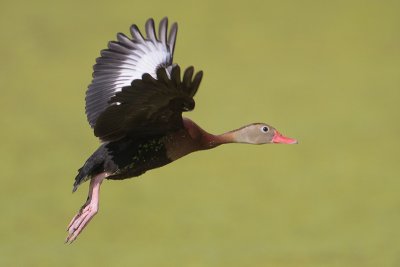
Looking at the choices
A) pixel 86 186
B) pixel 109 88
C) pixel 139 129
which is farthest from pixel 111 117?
pixel 86 186

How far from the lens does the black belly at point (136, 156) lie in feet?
9.24

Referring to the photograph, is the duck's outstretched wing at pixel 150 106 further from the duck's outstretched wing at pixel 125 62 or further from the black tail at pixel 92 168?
the duck's outstretched wing at pixel 125 62

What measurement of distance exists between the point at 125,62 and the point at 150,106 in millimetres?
459

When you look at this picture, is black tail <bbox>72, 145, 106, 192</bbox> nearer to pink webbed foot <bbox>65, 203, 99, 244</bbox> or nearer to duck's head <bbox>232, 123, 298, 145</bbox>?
pink webbed foot <bbox>65, 203, 99, 244</bbox>

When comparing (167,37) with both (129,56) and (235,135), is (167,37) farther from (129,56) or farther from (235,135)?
(235,135)

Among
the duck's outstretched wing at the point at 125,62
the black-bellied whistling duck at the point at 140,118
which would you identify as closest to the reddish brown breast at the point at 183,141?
the black-bellied whistling duck at the point at 140,118

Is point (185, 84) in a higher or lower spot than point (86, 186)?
lower

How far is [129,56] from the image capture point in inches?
122

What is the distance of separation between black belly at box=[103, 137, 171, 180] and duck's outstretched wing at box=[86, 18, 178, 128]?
22 cm

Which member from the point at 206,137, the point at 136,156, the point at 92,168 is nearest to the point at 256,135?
the point at 206,137

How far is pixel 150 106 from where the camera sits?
2.68m

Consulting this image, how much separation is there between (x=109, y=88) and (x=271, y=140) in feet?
1.61

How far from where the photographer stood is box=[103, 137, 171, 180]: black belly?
2816mm

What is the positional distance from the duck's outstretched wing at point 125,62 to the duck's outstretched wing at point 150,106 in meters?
0.22
